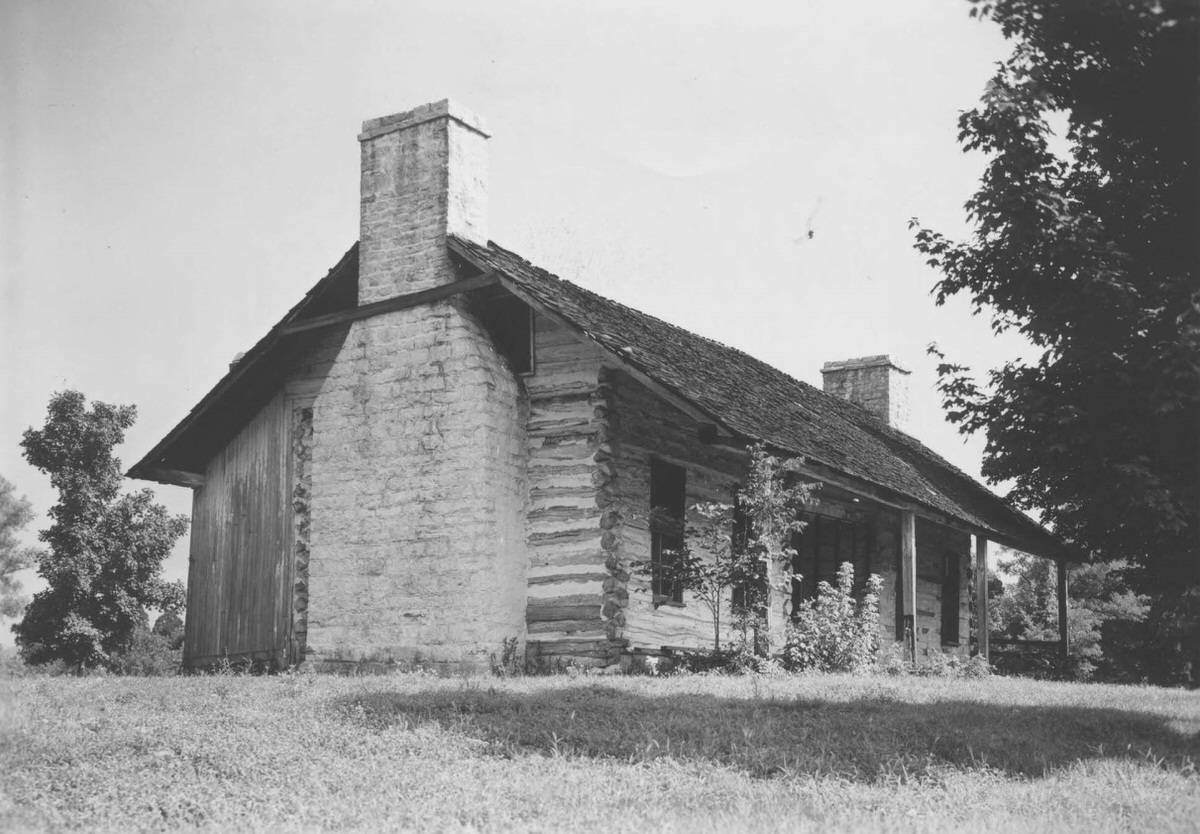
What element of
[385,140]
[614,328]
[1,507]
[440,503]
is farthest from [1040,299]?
[1,507]

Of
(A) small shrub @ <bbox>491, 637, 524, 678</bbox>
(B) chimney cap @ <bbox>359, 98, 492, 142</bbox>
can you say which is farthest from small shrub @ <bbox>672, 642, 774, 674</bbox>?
(B) chimney cap @ <bbox>359, 98, 492, 142</bbox>

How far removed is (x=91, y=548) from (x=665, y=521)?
65.4ft

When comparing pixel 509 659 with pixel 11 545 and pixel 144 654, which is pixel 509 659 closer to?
pixel 144 654

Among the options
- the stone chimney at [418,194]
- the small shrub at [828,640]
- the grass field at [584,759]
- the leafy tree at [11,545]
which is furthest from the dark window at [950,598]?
the leafy tree at [11,545]

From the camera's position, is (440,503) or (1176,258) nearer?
(1176,258)

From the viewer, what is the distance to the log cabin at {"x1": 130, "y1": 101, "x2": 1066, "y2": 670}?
14617 mm

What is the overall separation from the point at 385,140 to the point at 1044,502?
429 inches

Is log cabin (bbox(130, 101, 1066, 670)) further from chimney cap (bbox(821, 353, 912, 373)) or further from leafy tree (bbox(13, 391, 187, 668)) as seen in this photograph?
leafy tree (bbox(13, 391, 187, 668))

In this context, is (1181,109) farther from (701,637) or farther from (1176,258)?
(701,637)

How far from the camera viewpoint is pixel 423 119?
612 inches

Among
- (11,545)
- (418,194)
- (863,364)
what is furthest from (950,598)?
(11,545)

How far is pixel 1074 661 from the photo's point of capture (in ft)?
76.1

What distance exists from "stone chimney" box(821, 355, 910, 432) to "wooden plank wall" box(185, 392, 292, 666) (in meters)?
14.5

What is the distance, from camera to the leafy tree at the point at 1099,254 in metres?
11.8
